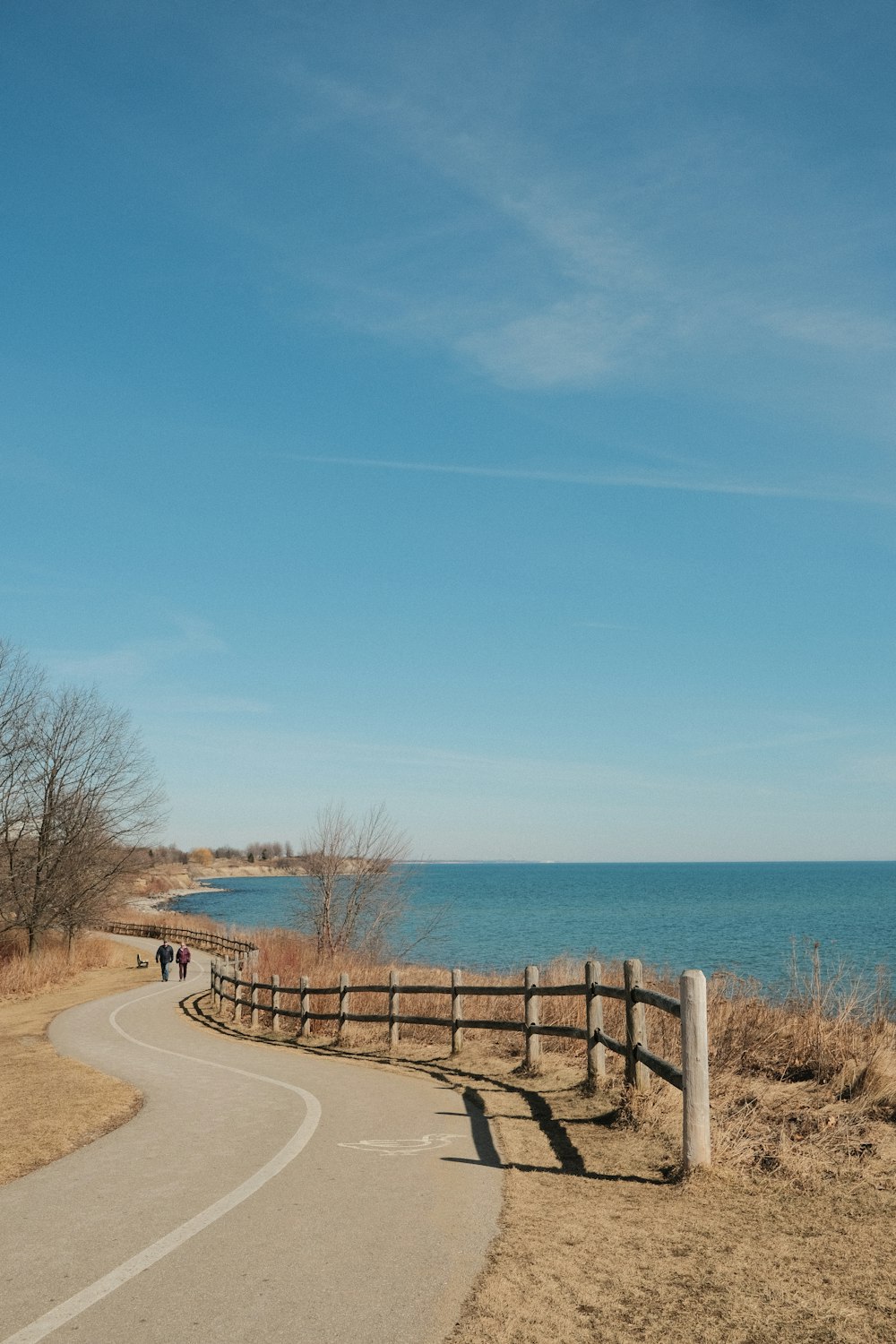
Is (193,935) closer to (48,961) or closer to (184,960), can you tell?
(48,961)

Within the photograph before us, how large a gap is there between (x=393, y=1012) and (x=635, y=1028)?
26.9 feet

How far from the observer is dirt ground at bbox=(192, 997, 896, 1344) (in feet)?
16.3

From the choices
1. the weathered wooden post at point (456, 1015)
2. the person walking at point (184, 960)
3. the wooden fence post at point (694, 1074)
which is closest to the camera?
the wooden fence post at point (694, 1074)

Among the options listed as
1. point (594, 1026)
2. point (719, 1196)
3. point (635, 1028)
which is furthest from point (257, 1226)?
point (594, 1026)

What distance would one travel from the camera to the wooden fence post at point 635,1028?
1006 centimetres

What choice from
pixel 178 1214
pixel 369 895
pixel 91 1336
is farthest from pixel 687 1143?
pixel 369 895

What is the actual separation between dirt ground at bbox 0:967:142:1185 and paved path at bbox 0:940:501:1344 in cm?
29

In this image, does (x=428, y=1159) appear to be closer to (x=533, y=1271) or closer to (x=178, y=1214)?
(x=178, y=1214)

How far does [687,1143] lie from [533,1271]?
234cm

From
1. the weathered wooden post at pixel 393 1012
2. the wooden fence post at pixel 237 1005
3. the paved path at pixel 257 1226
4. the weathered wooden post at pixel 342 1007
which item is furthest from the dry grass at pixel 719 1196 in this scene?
the wooden fence post at pixel 237 1005

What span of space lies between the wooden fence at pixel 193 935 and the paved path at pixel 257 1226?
2021cm

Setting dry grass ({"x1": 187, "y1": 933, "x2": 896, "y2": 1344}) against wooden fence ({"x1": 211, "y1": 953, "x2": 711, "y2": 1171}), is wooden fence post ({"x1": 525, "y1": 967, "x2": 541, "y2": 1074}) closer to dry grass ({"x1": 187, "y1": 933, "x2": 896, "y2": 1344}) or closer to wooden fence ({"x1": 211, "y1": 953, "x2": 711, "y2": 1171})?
wooden fence ({"x1": 211, "y1": 953, "x2": 711, "y2": 1171})

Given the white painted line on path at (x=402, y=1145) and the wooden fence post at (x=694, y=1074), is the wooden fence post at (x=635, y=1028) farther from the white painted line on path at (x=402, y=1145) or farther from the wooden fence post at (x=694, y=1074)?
the wooden fence post at (x=694, y=1074)

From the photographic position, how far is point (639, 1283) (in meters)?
5.55
